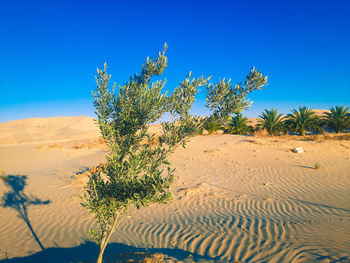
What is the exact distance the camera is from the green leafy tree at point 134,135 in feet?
9.93

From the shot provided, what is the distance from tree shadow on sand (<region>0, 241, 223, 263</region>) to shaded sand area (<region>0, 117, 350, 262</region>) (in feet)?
0.09

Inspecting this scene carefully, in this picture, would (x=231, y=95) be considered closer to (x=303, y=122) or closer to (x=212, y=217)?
(x=212, y=217)

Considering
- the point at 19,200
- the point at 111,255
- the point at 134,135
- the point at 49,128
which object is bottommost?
the point at 111,255

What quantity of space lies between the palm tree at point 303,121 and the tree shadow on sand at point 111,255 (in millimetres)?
21872

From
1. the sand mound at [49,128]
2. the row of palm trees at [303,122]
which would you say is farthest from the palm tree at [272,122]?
the sand mound at [49,128]

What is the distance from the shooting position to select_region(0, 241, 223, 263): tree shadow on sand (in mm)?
4414

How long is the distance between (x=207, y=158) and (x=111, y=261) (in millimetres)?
11066

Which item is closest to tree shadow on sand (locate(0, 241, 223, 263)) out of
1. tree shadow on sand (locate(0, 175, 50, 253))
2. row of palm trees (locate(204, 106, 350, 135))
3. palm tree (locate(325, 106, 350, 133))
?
tree shadow on sand (locate(0, 175, 50, 253))

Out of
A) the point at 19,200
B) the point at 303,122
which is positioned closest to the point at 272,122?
the point at 303,122

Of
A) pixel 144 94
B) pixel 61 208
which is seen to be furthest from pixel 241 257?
pixel 61 208

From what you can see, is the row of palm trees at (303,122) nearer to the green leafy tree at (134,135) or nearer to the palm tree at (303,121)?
the palm tree at (303,121)

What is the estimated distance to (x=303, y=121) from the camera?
70.5 ft

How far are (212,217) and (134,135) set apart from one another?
4.79 meters

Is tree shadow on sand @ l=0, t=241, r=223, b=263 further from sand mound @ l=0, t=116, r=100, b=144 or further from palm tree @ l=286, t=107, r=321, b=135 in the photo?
sand mound @ l=0, t=116, r=100, b=144
